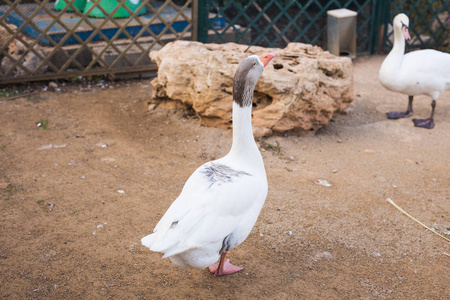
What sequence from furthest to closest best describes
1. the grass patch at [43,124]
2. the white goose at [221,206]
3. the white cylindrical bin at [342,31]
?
the white cylindrical bin at [342,31] → the grass patch at [43,124] → the white goose at [221,206]

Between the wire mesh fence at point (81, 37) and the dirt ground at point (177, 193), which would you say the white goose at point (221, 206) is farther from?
the wire mesh fence at point (81, 37)

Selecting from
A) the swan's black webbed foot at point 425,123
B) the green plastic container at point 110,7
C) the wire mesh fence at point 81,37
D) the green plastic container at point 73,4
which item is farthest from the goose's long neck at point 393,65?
the green plastic container at point 73,4

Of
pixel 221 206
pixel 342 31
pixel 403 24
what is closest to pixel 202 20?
pixel 342 31

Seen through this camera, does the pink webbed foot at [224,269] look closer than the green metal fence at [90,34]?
Yes

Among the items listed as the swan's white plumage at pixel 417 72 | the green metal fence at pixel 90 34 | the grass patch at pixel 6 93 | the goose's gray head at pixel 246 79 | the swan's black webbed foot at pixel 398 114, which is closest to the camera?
the goose's gray head at pixel 246 79

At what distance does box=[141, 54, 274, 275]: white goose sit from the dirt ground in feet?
1.46

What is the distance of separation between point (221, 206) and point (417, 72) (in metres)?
3.84

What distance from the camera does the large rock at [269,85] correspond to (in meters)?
4.84

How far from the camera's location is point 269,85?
15.5 ft

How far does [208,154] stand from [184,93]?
36.9 inches

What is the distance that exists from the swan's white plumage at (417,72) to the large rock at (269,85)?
62cm

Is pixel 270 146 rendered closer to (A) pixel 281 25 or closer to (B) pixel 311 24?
(B) pixel 311 24

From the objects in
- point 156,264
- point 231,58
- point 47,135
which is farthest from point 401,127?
point 47,135

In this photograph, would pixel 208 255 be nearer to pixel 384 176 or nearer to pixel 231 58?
pixel 384 176
